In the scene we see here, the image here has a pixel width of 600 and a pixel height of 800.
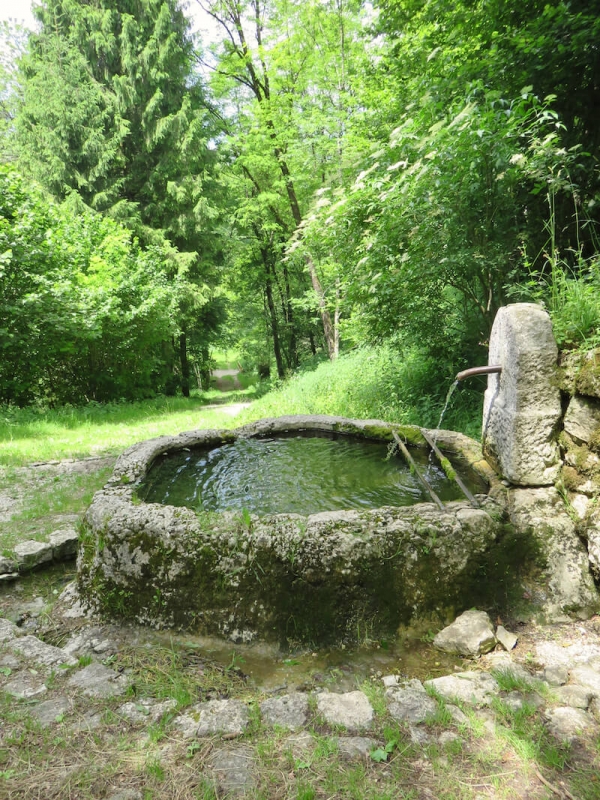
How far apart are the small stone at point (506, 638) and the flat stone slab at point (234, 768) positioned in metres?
1.59

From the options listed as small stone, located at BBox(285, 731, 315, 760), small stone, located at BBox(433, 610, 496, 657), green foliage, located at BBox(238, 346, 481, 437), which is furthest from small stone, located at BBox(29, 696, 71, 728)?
green foliage, located at BBox(238, 346, 481, 437)

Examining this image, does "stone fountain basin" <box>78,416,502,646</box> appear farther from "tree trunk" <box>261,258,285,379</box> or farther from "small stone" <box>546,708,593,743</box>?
"tree trunk" <box>261,258,285,379</box>

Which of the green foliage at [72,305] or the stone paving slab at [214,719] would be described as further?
the green foliage at [72,305]

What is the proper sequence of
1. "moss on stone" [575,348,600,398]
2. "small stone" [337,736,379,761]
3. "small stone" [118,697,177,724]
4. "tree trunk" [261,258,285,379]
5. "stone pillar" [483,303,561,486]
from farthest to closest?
"tree trunk" [261,258,285,379], "stone pillar" [483,303,561,486], "moss on stone" [575,348,600,398], "small stone" [118,697,177,724], "small stone" [337,736,379,761]

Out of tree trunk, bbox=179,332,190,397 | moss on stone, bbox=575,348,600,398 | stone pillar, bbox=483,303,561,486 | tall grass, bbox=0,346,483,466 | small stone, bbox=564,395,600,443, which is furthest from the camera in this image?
tree trunk, bbox=179,332,190,397

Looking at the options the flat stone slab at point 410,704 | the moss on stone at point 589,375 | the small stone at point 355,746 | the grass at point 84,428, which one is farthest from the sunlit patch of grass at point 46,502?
the moss on stone at point 589,375

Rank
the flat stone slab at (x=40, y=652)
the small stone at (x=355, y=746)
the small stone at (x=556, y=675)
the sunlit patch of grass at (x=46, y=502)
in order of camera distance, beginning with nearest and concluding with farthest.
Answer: the small stone at (x=355, y=746), the small stone at (x=556, y=675), the flat stone slab at (x=40, y=652), the sunlit patch of grass at (x=46, y=502)

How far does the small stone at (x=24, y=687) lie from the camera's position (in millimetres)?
2074

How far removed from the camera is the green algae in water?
3.73 metres

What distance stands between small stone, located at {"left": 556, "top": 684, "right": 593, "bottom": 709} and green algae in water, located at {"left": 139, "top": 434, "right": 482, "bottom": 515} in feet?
5.36

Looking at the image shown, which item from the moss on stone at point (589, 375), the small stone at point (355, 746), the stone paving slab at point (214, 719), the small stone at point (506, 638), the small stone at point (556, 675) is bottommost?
the small stone at point (506, 638)

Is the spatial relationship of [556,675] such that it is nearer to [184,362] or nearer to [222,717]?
[222,717]

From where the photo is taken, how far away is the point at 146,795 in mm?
1567

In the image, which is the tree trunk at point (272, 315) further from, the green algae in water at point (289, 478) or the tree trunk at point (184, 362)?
the green algae in water at point (289, 478)
